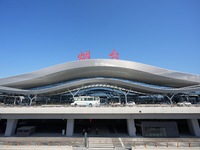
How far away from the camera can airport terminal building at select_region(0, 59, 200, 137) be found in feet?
53.0

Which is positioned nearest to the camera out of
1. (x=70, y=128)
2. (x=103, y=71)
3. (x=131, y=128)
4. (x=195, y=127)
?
(x=131, y=128)

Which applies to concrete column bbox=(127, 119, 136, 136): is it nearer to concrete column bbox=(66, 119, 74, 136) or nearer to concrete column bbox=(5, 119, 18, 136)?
concrete column bbox=(66, 119, 74, 136)

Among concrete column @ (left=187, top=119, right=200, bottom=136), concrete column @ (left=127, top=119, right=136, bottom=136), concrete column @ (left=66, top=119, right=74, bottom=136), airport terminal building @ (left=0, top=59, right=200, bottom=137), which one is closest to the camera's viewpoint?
airport terminal building @ (left=0, top=59, right=200, bottom=137)

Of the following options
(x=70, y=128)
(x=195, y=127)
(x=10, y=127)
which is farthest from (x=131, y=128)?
(x=10, y=127)

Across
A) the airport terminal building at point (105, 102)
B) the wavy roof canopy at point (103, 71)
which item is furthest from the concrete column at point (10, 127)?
the wavy roof canopy at point (103, 71)

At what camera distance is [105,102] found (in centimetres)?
3206

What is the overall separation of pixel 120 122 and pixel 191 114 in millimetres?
13838

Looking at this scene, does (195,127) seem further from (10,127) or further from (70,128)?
(10,127)

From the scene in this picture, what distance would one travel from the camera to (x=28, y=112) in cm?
1612

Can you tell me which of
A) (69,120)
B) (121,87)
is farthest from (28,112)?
(121,87)

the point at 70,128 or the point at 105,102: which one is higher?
the point at 105,102

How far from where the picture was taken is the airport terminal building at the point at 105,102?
16.1m

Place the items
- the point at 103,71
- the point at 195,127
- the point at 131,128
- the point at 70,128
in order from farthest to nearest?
1. the point at 103,71
2. the point at 195,127
3. the point at 70,128
4. the point at 131,128

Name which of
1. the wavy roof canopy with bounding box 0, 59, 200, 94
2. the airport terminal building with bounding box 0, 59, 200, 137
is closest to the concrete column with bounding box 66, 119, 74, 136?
the airport terminal building with bounding box 0, 59, 200, 137
